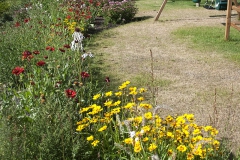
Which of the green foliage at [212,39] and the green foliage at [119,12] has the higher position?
the green foliage at [119,12]

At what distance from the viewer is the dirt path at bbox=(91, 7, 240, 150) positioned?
15.8 ft

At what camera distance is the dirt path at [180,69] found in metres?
4.82

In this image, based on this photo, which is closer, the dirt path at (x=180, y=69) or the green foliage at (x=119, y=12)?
the dirt path at (x=180, y=69)

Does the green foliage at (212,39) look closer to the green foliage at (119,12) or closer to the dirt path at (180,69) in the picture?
the dirt path at (180,69)

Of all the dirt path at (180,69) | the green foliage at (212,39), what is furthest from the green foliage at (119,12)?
the green foliage at (212,39)

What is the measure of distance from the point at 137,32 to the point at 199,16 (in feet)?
9.48

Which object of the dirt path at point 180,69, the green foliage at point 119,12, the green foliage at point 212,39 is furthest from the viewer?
the green foliage at point 119,12

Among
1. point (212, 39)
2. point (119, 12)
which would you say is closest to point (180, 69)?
point (212, 39)

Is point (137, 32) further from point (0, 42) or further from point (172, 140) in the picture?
point (172, 140)

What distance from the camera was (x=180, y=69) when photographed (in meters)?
6.54

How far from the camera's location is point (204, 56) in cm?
730

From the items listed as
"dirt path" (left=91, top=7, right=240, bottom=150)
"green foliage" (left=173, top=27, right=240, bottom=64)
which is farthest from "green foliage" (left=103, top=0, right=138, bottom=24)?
"green foliage" (left=173, top=27, right=240, bottom=64)

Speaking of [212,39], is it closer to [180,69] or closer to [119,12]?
[180,69]

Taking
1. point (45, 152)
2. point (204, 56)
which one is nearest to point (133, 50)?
point (204, 56)
